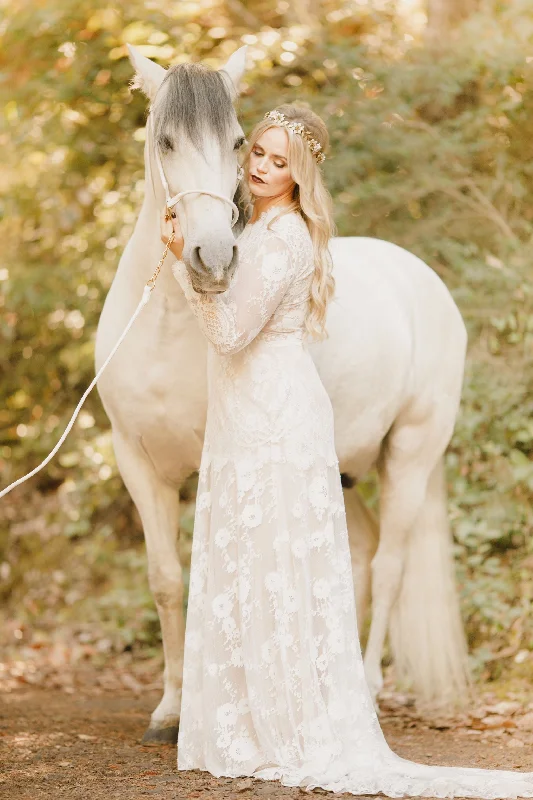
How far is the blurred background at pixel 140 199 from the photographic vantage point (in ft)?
17.5

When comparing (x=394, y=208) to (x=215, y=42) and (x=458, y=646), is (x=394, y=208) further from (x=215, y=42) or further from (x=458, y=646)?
(x=458, y=646)

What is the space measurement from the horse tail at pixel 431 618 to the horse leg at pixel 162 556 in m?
1.05

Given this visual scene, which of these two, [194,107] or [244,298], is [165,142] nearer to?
[194,107]

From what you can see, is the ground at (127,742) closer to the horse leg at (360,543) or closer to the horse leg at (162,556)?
the horse leg at (162,556)

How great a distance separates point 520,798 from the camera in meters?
2.65

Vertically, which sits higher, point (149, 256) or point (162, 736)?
point (149, 256)

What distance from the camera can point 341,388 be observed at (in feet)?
12.8

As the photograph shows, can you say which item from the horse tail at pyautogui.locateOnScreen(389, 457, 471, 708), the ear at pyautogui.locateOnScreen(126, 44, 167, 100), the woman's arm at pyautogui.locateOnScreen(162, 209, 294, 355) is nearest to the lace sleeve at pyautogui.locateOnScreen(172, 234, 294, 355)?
the woman's arm at pyautogui.locateOnScreen(162, 209, 294, 355)

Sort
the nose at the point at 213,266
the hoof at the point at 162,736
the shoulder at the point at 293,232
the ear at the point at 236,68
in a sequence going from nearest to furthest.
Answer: the nose at the point at 213,266 → the shoulder at the point at 293,232 → the ear at the point at 236,68 → the hoof at the point at 162,736

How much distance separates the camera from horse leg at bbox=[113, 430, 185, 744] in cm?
362

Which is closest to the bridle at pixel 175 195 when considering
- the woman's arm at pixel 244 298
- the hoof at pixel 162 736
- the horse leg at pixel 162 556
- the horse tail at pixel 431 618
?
the woman's arm at pixel 244 298

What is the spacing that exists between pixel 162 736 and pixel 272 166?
189cm

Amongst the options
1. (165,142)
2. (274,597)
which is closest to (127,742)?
(274,597)

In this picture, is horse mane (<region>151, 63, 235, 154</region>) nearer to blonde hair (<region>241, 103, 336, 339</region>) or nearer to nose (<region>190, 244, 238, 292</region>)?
blonde hair (<region>241, 103, 336, 339</region>)
